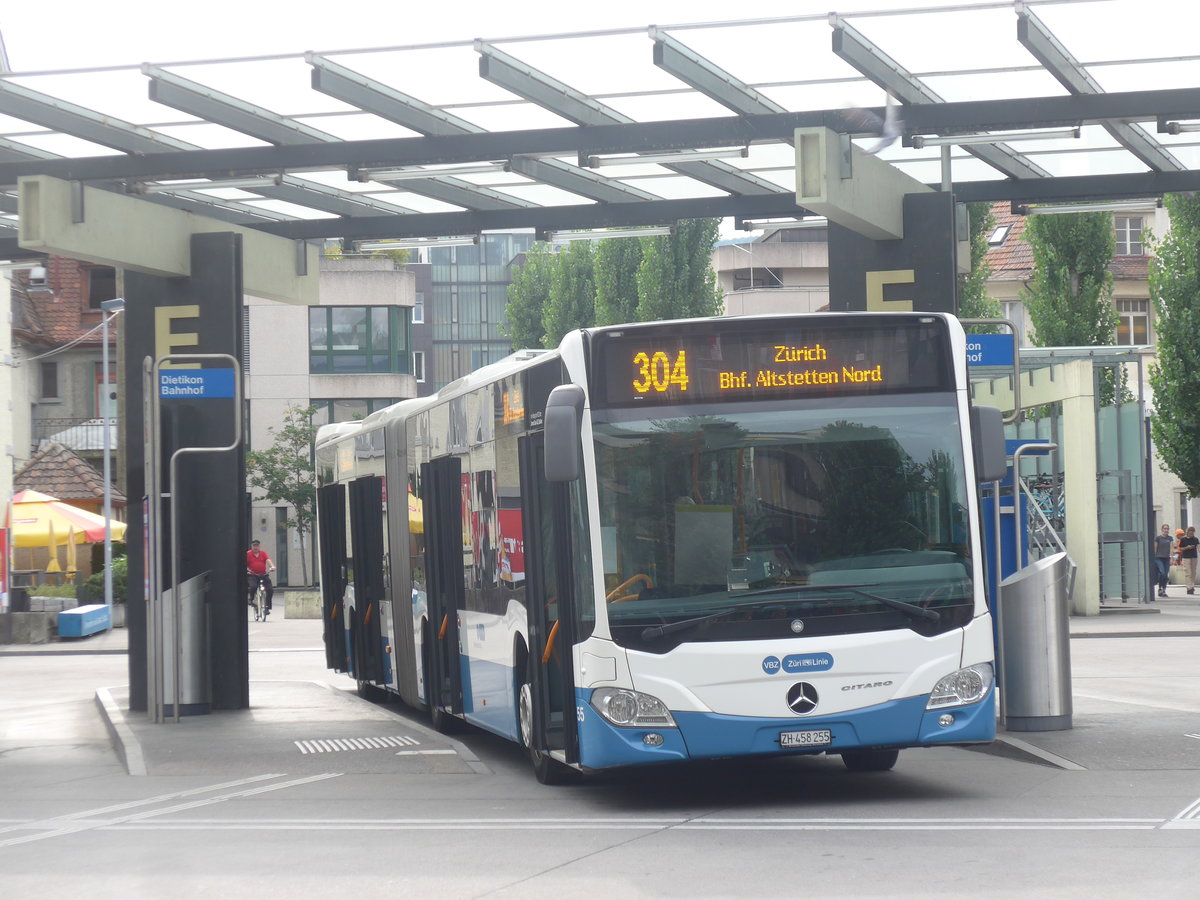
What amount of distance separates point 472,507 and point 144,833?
3769 millimetres

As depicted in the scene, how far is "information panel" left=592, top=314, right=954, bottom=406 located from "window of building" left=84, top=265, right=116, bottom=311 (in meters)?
54.0

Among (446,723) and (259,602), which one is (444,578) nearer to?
(446,723)

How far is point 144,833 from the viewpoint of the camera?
10.2 meters

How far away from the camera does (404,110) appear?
1392 cm

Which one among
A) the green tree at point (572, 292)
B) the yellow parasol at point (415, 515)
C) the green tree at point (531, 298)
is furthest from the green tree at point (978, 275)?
the yellow parasol at point (415, 515)

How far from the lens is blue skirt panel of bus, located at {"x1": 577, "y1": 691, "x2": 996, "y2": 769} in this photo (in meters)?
10.1

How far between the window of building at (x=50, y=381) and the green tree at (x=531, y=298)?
14817 millimetres

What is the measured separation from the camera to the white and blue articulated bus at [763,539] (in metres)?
10.1

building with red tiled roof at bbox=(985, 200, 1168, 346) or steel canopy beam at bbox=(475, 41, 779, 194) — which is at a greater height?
building with red tiled roof at bbox=(985, 200, 1168, 346)

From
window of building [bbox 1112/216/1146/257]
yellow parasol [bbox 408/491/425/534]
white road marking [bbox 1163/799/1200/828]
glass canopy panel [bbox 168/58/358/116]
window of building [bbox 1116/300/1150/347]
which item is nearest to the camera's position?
white road marking [bbox 1163/799/1200/828]

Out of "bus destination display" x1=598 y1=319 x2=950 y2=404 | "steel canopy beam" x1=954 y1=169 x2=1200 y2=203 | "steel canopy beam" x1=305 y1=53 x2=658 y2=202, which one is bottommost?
"bus destination display" x1=598 y1=319 x2=950 y2=404

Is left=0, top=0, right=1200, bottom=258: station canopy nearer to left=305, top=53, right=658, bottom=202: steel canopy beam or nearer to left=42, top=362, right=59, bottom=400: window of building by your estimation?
left=305, top=53, right=658, bottom=202: steel canopy beam

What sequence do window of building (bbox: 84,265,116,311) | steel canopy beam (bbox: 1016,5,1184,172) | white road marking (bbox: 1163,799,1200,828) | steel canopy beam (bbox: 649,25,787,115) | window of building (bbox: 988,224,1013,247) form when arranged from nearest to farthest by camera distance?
white road marking (bbox: 1163,799,1200,828) → steel canopy beam (bbox: 1016,5,1184,172) → steel canopy beam (bbox: 649,25,787,115) → window of building (bbox: 988,224,1013,247) → window of building (bbox: 84,265,116,311)

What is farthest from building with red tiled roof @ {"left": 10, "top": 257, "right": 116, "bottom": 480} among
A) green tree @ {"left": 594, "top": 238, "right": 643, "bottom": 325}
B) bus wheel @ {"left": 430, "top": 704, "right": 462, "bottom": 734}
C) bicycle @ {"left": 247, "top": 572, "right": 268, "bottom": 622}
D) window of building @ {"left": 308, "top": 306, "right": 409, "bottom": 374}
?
bus wheel @ {"left": 430, "top": 704, "right": 462, "bottom": 734}
